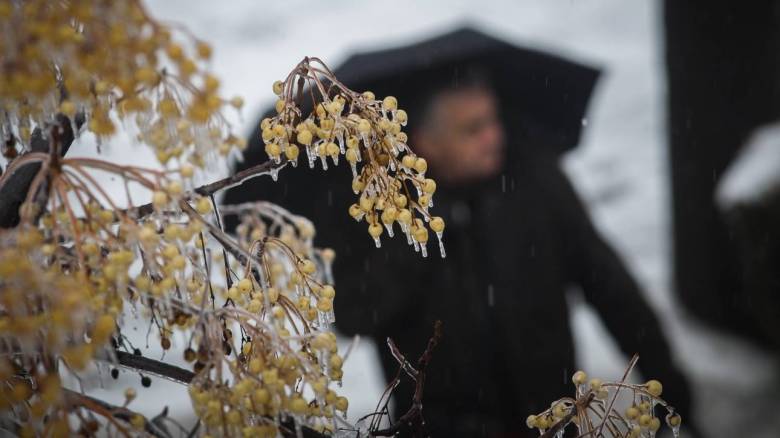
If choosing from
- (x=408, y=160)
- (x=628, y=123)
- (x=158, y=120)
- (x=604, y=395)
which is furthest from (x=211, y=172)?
(x=628, y=123)

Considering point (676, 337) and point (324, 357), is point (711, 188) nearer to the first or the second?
point (676, 337)

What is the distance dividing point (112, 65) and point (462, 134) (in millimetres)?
1906

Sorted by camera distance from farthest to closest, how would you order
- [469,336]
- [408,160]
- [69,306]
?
[469,336]
[408,160]
[69,306]

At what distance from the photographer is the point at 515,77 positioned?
2357 millimetres

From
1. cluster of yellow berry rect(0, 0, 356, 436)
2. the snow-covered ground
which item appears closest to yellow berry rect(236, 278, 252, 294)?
cluster of yellow berry rect(0, 0, 356, 436)

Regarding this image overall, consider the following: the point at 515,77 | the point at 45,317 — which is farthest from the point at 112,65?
the point at 515,77

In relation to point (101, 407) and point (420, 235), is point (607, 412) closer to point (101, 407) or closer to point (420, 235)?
point (420, 235)

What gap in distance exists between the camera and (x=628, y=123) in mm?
2400

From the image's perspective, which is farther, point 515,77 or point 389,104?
point 515,77

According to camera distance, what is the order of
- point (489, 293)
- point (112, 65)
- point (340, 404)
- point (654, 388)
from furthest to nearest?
point (489, 293) < point (654, 388) < point (340, 404) < point (112, 65)

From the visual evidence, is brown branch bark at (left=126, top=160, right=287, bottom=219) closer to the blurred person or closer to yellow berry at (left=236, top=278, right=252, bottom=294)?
yellow berry at (left=236, top=278, right=252, bottom=294)

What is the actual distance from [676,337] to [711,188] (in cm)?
Answer: 48

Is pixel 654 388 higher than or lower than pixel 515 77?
lower

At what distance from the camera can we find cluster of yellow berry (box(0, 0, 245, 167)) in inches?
19.0
